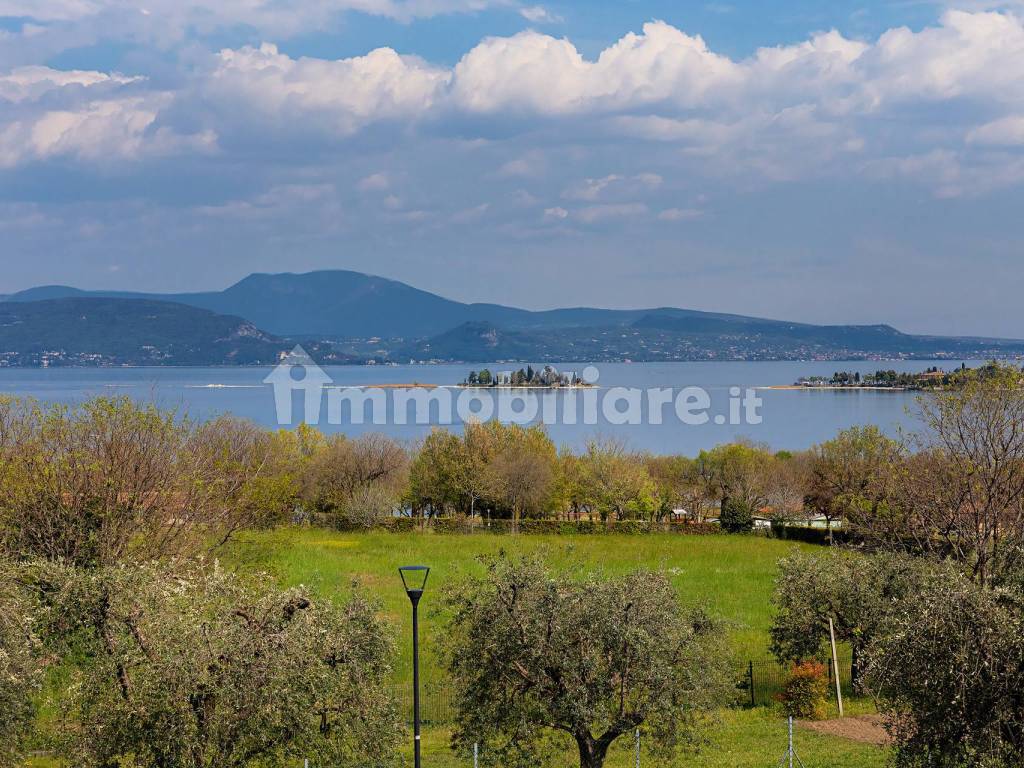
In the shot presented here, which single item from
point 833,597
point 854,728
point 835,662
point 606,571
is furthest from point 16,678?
point 606,571

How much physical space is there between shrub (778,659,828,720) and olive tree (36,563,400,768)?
1345 centimetres

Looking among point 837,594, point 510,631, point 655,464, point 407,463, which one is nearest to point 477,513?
point 407,463

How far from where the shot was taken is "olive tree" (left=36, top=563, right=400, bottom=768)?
48.6 feet

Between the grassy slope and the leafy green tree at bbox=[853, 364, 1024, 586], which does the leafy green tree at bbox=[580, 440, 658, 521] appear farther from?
the leafy green tree at bbox=[853, 364, 1024, 586]

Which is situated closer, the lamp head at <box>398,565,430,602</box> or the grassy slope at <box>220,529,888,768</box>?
the lamp head at <box>398,565,430,602</box>

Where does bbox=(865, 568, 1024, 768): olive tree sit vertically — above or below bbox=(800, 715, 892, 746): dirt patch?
above

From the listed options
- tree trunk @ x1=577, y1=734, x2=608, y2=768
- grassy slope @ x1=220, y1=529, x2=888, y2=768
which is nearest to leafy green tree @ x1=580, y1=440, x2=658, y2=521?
grassy slope @ x1=220, y1=529, x2=888, y2=768

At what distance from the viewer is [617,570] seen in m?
49.6

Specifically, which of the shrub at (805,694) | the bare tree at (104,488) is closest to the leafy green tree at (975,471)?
the shrub at (805,694)

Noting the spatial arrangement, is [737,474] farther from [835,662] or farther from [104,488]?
[104,488]

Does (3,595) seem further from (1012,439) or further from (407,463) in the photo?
(407,463)

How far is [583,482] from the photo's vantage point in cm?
7881

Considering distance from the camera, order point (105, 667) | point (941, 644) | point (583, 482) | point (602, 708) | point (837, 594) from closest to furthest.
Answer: point (941, 644), point (105, 667), point (602, 708), point (837, 594), point (583, 482)

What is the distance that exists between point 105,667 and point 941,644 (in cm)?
1359
